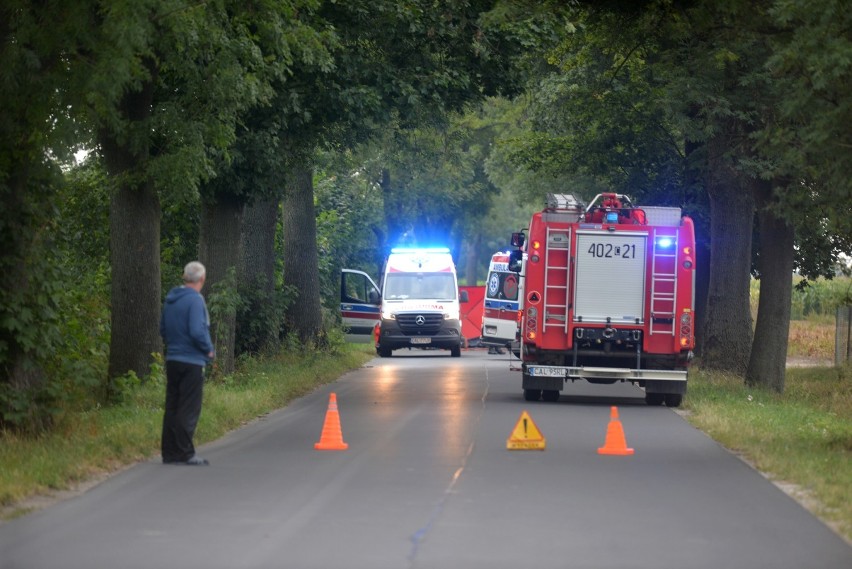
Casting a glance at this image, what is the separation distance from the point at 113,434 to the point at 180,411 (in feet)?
3.99

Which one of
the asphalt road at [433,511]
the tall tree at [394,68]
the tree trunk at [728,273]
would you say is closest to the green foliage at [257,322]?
the tall tree at [394,68]

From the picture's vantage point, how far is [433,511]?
37.3 feet

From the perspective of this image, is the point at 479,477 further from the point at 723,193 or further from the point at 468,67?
the point at 723,193

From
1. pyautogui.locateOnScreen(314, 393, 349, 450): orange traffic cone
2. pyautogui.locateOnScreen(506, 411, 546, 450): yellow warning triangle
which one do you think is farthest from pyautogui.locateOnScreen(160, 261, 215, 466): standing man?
pyautogui.locateOnScreen(506, 411, 546, 450): yellow warning triangle

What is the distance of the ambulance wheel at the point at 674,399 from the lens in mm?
23734

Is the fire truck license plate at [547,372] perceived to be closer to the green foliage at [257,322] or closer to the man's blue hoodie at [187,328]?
the green foliage at [257,322]

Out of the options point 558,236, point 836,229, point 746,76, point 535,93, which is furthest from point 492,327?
point 836,229

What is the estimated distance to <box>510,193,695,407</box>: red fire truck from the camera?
924 inches

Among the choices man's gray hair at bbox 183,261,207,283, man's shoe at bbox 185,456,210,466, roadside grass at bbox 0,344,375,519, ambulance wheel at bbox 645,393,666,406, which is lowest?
man's shoe at bbox 185,456,210,466

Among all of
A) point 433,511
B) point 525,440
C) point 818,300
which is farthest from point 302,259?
point 818,300

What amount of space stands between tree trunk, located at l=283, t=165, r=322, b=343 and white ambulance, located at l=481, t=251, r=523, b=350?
30.9 feet

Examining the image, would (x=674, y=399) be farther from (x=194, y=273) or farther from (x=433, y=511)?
(x=433, y=511)

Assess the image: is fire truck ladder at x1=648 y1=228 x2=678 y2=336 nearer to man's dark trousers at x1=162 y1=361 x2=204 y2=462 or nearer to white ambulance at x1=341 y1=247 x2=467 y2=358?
man's dark trousers at x1=162 y1=361 x2=204 y2=462

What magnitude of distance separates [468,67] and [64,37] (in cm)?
1206
